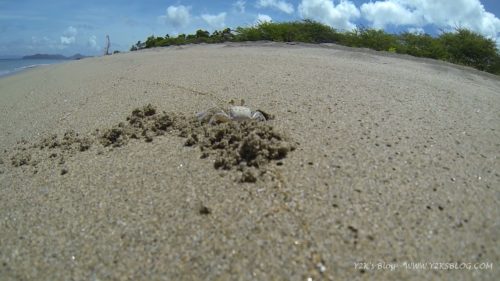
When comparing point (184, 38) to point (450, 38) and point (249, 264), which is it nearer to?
point (450, 38)

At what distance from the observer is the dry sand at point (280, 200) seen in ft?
6.55

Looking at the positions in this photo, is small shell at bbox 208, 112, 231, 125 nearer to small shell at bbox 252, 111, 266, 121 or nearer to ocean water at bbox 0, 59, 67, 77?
small shell at bbox 252, 111, 266, 121

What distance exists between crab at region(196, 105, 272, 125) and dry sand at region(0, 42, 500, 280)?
6.4 inches

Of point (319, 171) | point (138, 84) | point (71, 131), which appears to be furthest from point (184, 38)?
point (319, 171)

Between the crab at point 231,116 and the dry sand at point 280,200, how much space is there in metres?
0.16

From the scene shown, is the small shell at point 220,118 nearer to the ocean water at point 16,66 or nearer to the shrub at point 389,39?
the shrub at point 389,39

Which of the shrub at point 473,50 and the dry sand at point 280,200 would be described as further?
the shrub at point 473,50

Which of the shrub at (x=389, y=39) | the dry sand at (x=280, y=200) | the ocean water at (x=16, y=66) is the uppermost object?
the shrub at (x=389, y=39)

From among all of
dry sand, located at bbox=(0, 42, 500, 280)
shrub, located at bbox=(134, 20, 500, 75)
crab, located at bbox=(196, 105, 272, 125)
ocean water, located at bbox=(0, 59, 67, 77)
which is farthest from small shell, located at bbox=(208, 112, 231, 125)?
ocean water, located at bbox=(0, 59, 67, 77)

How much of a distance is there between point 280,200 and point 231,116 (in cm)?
143

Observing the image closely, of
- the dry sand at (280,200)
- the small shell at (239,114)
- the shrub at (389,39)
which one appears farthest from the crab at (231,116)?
the shrub at (389,39)

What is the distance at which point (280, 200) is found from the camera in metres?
2.41

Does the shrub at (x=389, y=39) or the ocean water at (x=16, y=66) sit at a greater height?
the shrub at (x=389, y=39)

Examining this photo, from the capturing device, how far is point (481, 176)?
2.72 metres
